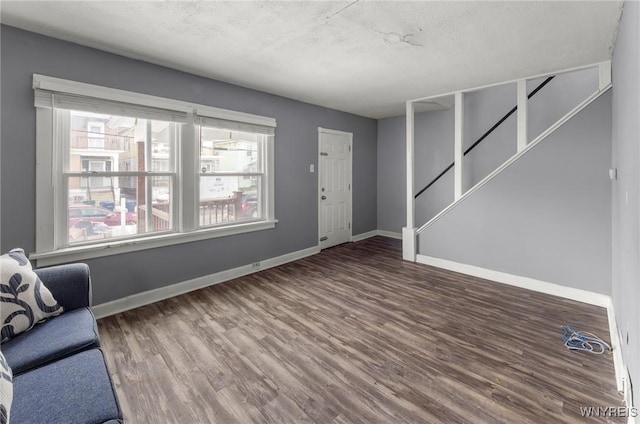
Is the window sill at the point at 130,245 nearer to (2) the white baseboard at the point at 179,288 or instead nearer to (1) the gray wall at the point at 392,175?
(2) the white baseboard at the point at 179,288

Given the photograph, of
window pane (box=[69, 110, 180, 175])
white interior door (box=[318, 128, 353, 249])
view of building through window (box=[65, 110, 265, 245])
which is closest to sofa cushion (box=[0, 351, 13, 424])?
view of building through window (box=[65, 110, 265, 245])

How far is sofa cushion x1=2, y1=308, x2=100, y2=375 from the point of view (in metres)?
1.42

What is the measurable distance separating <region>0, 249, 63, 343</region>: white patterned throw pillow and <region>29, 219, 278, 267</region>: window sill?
3.03 ft

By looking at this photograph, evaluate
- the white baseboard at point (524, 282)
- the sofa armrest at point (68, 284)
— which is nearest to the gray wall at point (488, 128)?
the white baseboard at point (524, 282)

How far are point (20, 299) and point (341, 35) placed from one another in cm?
276

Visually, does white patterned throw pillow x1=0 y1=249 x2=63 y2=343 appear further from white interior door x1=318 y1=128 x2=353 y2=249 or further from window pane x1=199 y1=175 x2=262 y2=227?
white interior door x1=318 y1=128 x2=353 y2=249

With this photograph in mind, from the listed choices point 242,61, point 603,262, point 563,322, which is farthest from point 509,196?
point 242,61

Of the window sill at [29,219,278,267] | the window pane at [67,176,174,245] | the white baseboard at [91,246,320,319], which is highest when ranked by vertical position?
the window pane at [67,176,174,245]

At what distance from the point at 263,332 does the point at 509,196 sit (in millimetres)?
3141

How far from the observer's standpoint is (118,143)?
9.83 feet

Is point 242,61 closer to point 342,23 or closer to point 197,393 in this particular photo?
point 342,23

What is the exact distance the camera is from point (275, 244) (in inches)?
174

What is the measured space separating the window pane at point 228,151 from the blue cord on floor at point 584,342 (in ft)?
12.1

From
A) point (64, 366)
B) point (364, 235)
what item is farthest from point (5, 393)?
point (364, 235)
